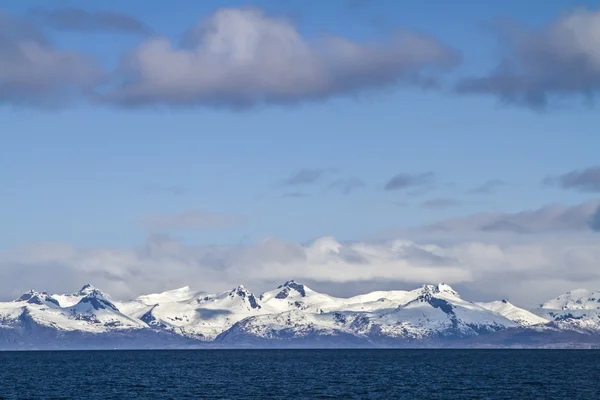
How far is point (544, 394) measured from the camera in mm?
191000

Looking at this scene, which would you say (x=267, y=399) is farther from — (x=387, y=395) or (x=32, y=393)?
(x=32, y=393)

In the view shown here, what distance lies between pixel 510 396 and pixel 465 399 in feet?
39.9

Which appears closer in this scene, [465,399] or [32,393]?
Answer: [465,399]

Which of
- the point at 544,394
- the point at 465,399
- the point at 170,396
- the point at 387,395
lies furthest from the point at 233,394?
the point at 544,394

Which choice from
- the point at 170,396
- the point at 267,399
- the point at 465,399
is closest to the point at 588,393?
the point at 465,399

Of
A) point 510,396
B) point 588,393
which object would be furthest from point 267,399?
point 588,393

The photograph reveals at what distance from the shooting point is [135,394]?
191 meters

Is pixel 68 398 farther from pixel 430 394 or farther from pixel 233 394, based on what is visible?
pixel 430 394

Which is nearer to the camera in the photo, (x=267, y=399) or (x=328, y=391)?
(x=267, y=399)

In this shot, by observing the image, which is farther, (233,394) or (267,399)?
(233,394)

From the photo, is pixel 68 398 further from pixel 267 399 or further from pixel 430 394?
pixel 430 394

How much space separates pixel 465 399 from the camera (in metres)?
179

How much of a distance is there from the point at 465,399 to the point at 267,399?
36.1 meters

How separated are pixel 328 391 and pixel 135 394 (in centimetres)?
3839
